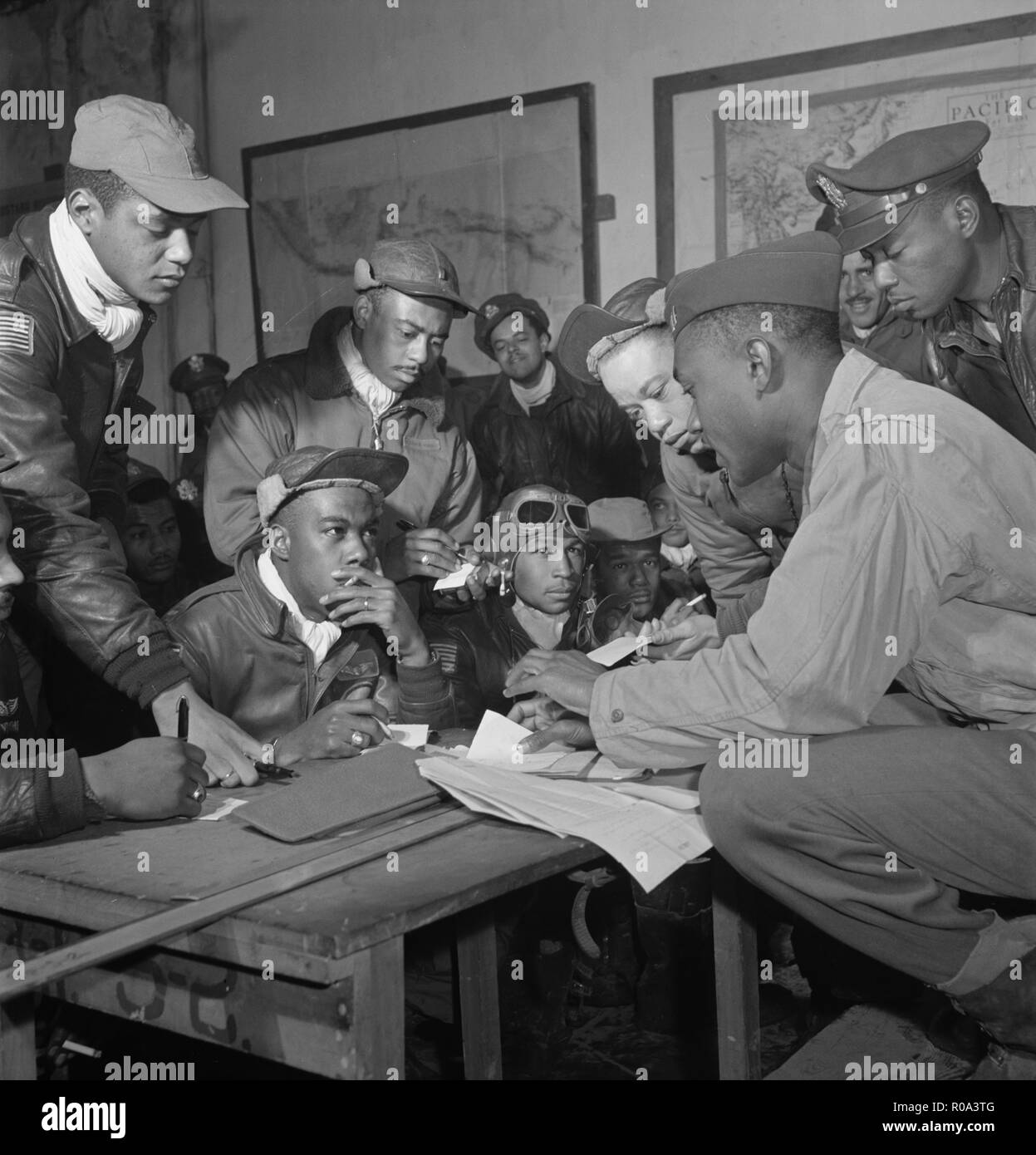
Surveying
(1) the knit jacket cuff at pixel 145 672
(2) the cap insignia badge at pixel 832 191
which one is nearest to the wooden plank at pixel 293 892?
(1) the knit jacket cuff at pixel 145 672

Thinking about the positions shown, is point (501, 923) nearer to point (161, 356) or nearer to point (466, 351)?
point (466, 351)

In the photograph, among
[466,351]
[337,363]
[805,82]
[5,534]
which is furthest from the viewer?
[466,351]

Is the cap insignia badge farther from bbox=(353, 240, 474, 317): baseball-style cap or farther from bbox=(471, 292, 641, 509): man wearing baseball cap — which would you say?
bbox=(471, 292, 641, 509): man wearing baseball cap

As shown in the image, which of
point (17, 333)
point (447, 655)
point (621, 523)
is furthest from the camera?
point (621, 523)

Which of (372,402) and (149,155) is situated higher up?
(149,155)

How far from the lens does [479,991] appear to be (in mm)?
2297

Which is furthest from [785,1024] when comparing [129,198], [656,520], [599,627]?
[129,198]

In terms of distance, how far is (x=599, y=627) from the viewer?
13.6 feet

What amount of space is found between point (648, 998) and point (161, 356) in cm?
454

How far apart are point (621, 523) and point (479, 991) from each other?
2384 mm

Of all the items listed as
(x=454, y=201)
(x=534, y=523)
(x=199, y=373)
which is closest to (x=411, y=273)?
(x=534, y=523)

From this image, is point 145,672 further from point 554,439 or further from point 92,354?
point 554,439

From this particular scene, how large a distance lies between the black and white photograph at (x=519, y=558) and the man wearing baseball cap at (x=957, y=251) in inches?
0.6

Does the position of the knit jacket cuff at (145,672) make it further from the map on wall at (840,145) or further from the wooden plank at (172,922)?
the map on wall at (840,145)
